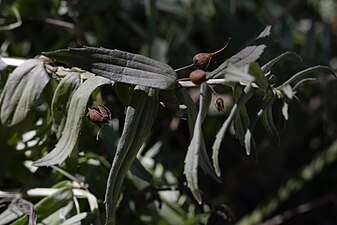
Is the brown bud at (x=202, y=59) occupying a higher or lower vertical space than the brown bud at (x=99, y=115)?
higher

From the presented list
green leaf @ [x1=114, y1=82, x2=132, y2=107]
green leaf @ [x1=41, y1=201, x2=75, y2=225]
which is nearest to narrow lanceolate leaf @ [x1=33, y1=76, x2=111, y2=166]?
green leaf @ [x1=114, y1=82, x2=132, y2=107]

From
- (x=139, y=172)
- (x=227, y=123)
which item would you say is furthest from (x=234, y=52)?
(x=227, y=123)

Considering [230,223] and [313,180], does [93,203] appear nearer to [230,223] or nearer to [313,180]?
[230,223]

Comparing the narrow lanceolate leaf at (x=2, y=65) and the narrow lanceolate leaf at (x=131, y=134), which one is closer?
the narrow lanceolate leaf at (x=131, y=134)

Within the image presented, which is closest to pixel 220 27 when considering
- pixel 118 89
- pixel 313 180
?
pixel 313 180

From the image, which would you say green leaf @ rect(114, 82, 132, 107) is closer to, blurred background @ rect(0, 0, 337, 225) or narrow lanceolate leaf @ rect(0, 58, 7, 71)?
narrow lanceolate leaf @ rect(0, 58, 7, 71)

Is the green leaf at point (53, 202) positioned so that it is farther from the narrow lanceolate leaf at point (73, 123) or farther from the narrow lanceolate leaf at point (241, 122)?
the narrow lanceolate leaf at point (241, 122)

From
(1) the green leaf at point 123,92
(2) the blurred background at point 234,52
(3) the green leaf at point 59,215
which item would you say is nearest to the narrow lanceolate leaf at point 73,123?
(1) the green leaf at point 123,92
